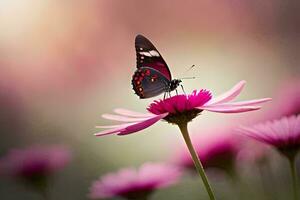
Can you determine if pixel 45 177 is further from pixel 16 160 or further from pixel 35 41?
pixel 35 41

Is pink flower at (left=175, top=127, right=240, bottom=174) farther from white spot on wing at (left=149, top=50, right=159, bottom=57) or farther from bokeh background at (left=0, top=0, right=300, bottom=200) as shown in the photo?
bokeh background at (left=0, top=0, right=300, bottom=200)

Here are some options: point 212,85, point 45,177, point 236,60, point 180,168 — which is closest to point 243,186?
point 180,168

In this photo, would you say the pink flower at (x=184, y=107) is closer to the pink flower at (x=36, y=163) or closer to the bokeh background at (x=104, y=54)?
the pink flower at (x=36, y=163)

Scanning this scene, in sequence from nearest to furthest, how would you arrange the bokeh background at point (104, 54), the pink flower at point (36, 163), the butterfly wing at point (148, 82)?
the butterfly wing at point (148, 82) → the pink flower at point (36, 163) → the bokeh background at point (104, 54)

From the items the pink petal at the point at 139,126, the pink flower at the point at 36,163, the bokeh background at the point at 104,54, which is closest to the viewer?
the pink petal at the point at 139,126

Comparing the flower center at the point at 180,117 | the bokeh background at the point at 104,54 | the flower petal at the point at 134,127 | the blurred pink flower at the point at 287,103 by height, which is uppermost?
the flower petal at the point at 134,127

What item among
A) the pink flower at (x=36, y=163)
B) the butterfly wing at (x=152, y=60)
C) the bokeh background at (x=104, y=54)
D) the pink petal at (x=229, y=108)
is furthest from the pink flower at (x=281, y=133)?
the bokeh background at (x=104, y=54)
